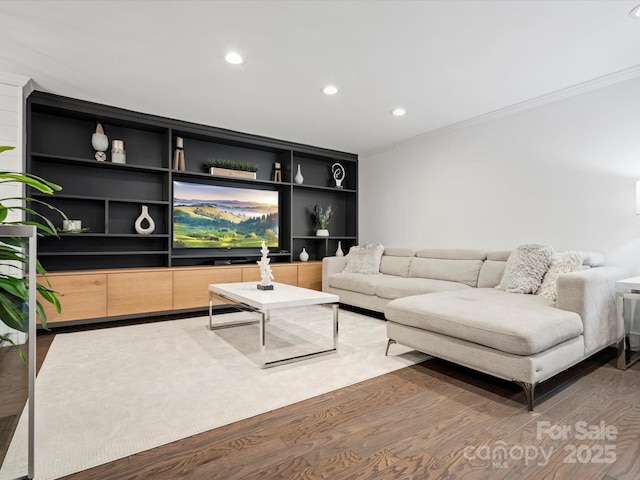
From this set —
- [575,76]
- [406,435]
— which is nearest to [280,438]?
[406,435]

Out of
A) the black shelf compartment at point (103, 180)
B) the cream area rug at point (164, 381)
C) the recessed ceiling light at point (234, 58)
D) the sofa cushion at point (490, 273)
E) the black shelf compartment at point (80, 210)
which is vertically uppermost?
the recessed ceiling light at point (234, 58)

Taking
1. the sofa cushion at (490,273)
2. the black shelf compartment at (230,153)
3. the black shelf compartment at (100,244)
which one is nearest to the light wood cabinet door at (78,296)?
the black shelf compartment at (100,244)

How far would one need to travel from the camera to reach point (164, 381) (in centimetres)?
233

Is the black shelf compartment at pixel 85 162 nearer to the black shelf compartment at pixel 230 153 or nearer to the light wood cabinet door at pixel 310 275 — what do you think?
the black shelf compartment at pixel 230 153

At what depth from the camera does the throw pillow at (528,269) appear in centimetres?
304

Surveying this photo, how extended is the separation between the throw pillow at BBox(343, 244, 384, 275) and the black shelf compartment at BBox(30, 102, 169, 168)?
8.83ft

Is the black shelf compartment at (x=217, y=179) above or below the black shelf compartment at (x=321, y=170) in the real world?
below

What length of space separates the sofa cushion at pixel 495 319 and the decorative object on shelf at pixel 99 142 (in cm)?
358

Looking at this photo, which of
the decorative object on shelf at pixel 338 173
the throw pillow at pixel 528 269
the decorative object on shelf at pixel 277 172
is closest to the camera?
the throw pillow at pixel 528 269

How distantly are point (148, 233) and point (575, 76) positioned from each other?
4.67m

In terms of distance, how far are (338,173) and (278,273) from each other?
2.17m

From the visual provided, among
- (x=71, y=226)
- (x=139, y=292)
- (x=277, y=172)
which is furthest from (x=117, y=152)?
(x=277, y=172)

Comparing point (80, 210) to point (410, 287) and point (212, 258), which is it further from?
point (410, 287)

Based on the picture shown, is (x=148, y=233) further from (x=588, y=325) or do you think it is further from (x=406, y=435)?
(x=588, y=325)
